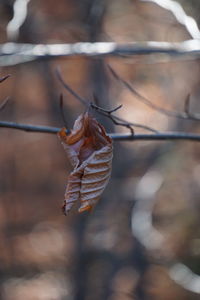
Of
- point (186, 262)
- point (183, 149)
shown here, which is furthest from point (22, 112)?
point (186, 262)

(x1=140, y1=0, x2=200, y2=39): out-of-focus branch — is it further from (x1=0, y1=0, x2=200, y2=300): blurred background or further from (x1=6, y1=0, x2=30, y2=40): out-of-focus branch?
(x1=0, y1=0, x2=200, y2=300): blurred background

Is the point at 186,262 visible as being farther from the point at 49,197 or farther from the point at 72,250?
the point at 49,197

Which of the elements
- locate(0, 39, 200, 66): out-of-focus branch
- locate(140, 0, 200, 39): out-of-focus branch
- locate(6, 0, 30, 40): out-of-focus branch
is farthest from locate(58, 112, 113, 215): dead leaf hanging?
locate(6, 0, 30, 40): out-of-focus branch

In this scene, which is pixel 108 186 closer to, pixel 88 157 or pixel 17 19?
pixel 17 19

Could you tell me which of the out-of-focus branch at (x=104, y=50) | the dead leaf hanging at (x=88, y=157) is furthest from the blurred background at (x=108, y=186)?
the dead leaf hanging at (x=88, y=157)

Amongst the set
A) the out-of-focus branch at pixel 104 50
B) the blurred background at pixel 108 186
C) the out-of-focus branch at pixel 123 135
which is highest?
the out-of-focus branch at pixel 104 50

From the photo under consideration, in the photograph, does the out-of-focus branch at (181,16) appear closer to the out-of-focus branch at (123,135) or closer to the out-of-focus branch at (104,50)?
the out-of-focus branch at (104,50)
